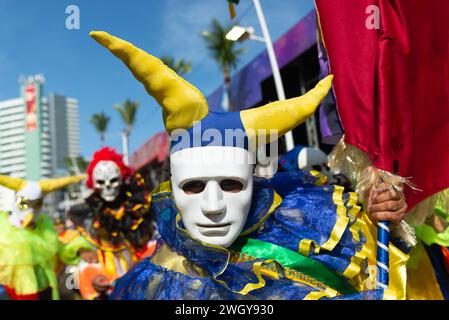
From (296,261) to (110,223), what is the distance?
2.63 m

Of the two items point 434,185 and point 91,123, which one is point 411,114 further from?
point 91,123

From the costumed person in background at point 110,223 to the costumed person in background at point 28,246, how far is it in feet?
0.76

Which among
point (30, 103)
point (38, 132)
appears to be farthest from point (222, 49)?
point (38, 132)

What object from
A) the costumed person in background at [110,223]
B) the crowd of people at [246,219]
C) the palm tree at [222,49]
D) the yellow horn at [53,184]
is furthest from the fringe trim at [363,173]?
the palm tree at [222,49]

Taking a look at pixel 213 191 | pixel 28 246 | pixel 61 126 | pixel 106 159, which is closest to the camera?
pixel 213 191

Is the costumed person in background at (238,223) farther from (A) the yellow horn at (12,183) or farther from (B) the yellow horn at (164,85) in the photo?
(A) the yellow horn at (12,183)

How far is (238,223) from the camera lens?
66.6 inches

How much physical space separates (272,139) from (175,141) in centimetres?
35

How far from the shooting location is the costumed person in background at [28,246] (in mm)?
3656

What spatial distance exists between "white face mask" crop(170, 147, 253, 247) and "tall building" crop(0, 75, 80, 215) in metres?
45.9

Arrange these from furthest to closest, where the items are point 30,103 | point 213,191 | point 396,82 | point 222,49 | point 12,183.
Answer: point 30,103 → point 222,49 → point 12,183 → point 396,82 → point 213,191

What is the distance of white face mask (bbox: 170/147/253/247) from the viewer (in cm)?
165

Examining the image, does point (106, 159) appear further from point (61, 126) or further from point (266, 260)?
point (61, 126)

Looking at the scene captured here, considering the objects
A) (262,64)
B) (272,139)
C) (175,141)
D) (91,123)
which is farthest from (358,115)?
(91,123)
